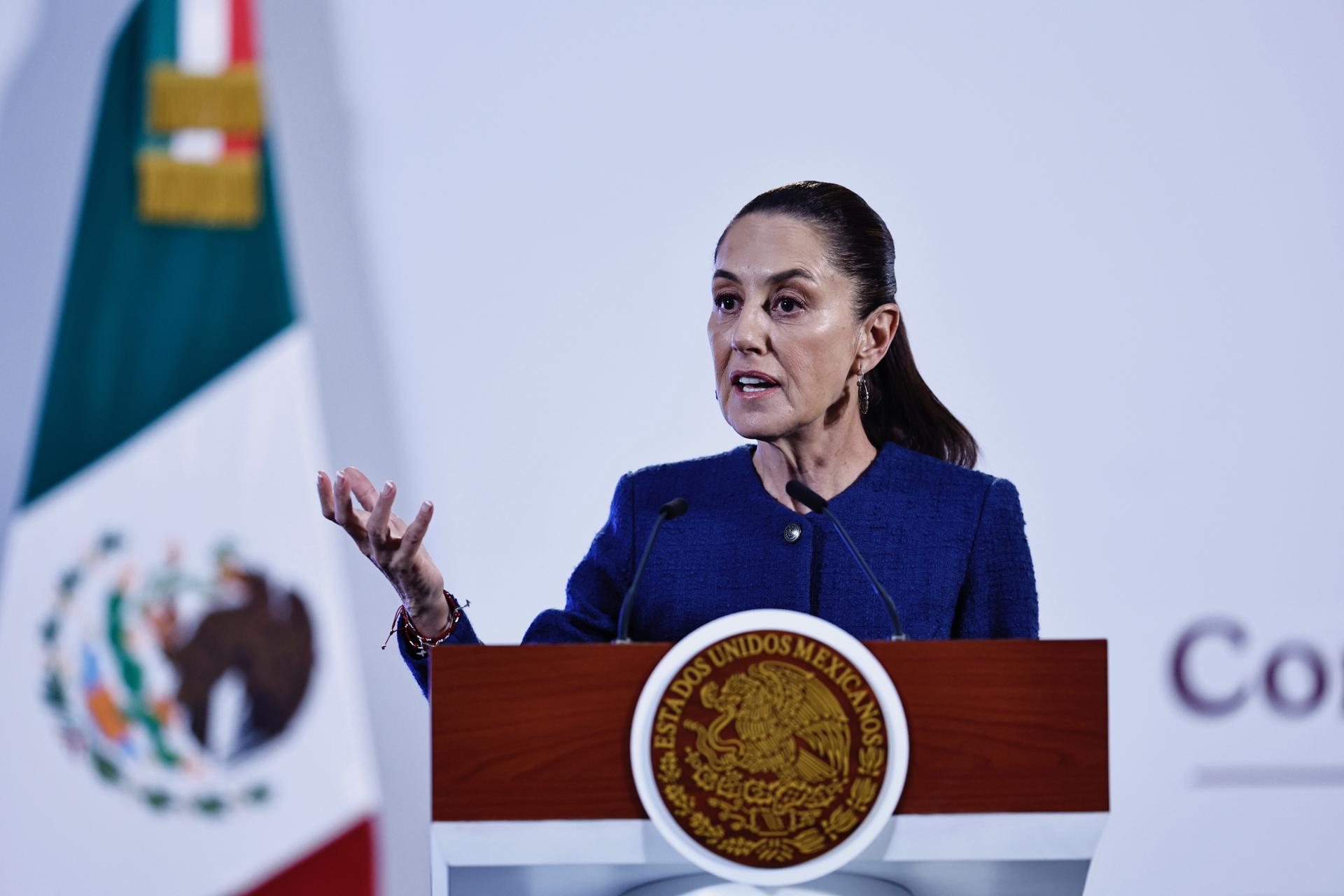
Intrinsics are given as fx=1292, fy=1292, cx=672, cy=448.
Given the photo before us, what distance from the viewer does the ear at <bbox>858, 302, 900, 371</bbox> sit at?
6.66 ft

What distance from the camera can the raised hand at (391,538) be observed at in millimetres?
1544

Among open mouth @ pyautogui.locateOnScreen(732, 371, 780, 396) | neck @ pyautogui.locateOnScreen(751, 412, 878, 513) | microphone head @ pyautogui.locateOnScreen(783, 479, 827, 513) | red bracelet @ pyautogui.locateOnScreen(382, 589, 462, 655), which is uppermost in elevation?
open mouth @ pyautogui.locateOnScreen(732, 371, 780, 396)

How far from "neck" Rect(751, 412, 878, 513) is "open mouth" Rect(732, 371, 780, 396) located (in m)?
0.09

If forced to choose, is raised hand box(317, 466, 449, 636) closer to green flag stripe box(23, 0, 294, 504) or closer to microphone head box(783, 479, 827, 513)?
microphone head box(783, 479, 827, 513)

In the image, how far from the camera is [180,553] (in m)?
2.54

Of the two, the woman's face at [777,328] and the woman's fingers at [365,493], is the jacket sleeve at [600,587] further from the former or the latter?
the woman's fingers at [365,493]

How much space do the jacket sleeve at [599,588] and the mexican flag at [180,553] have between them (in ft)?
2.26

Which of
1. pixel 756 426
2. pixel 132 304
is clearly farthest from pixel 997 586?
pixel 132 304

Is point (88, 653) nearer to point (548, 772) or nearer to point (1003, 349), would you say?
point (548, 772)

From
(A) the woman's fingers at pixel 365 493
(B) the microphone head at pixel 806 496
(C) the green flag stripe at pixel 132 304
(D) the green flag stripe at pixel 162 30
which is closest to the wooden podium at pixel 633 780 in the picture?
(B) the microphone head at pixel 806 496

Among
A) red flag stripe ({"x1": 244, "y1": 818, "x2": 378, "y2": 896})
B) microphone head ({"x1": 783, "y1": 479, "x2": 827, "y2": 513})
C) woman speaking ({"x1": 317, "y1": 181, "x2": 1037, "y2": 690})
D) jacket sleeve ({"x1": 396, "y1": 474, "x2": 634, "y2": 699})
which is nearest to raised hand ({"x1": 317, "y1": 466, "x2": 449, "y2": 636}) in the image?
woman speaking ({"x1": 317, "y1": 181, "x2": 1037, "y2": 690})

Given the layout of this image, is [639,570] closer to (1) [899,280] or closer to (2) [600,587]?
(2) [600,587]

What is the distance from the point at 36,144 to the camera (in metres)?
2.65

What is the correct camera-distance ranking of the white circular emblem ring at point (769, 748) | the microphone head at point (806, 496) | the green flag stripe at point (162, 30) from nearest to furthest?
the white circular emblem ring at point (769, 748) < the microphone head at point (806, 496) < the green flag stripe at point (162, 30)
